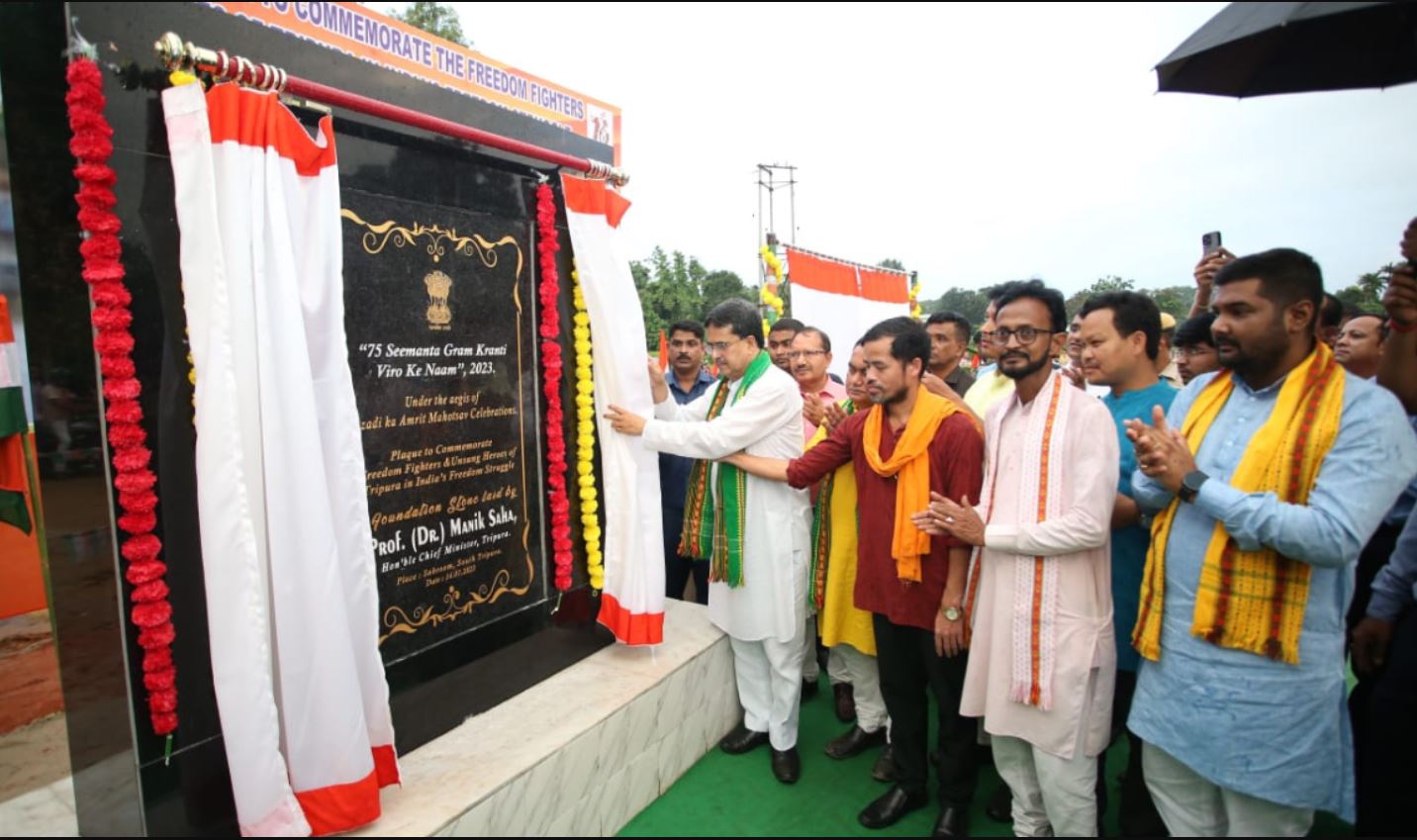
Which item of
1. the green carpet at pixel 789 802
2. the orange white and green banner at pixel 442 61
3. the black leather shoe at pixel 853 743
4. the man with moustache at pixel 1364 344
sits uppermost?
the orange white and green banner at pixel 442 61

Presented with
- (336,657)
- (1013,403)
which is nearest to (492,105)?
(336,657)

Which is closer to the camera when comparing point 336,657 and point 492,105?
point 336,657

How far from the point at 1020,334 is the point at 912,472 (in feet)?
2.01

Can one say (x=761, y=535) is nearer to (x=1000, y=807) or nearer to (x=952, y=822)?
(x=952, y=822)

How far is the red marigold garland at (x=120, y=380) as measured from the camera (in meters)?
1.63

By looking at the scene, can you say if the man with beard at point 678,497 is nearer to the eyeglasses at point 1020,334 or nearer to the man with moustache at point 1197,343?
the eyeglasses at point 1020,334

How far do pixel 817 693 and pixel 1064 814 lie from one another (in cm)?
168

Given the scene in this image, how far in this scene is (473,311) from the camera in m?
2.64

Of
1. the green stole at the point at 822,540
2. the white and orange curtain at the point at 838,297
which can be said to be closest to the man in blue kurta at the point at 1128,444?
the green stole at the point at 822,540

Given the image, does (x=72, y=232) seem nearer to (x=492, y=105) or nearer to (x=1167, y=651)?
(x=492, y=105)

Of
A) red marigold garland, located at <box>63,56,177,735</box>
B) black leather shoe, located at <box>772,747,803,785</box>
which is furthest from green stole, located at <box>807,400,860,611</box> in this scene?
red marigold garland, located at <box>63,56,177,735</box>

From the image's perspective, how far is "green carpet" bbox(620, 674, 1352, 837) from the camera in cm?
266

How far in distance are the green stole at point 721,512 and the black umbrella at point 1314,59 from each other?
1790 mm

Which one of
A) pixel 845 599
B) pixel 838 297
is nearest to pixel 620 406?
pixel 845 599
